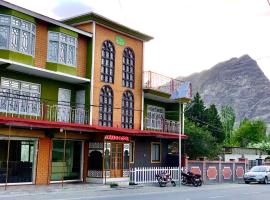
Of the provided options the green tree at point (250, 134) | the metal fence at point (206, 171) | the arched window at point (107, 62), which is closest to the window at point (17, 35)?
the arched window at point (107, 62)

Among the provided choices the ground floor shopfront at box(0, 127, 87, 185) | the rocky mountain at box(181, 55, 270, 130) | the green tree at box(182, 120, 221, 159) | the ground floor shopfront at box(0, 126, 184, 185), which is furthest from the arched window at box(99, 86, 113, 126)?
the rocky mountain at box(181, 55, 270, 130)

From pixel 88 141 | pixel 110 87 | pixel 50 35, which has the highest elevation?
pixel 50 35

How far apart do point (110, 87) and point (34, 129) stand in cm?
694

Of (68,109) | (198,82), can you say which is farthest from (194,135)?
(198,82)

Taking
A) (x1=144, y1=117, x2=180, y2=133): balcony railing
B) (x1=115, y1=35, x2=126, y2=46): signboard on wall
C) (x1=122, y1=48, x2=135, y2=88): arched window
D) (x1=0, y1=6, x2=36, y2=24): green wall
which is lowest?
(x1=144, y1=117, x2=180, y2=133): balcony railing

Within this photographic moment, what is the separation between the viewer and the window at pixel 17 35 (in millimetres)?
22681

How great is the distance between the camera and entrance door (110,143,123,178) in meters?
26.8

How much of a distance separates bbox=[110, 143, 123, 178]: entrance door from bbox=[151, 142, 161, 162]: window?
19.4 ft

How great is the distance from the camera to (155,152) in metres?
33.6

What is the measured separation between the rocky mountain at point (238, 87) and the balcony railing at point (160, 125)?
4937 inches

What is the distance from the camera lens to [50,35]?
25.4m

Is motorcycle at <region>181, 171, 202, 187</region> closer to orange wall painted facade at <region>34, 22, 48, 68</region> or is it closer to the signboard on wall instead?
the signboard on wall

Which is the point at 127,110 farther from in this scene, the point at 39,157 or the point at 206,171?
the point at 39,157

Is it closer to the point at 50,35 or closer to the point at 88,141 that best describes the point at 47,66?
the point at 50,35
